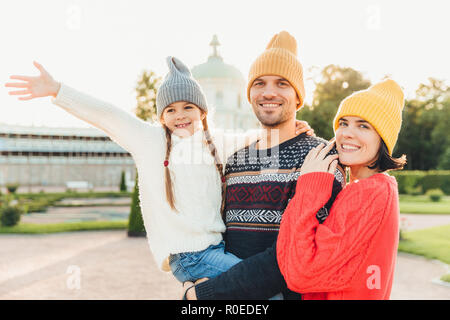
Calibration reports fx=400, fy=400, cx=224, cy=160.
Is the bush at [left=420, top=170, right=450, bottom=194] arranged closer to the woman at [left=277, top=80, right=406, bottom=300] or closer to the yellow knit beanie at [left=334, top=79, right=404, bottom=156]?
the yellow knit beanie at [left=334, top=79, right=404, bottom=156]

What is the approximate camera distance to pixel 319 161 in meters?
1.81

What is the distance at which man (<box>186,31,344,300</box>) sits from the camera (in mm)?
1779

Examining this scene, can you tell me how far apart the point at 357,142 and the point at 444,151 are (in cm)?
3529

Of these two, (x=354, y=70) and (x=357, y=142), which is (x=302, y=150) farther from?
(x=354, y=70)

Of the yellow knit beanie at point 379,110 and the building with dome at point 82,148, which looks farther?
the building with dome at point 82,148

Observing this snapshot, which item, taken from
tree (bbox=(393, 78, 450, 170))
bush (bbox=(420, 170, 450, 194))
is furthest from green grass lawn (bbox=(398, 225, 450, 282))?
tree (bbox=(393, 78, 450, 170))

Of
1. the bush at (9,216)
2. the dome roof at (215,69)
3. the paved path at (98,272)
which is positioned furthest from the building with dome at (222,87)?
the paved path at (98,272)

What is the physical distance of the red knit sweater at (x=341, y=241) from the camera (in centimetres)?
165

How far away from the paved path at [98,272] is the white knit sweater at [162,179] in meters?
2.81

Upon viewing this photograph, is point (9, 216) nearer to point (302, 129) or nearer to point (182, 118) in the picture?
point (182, 118)

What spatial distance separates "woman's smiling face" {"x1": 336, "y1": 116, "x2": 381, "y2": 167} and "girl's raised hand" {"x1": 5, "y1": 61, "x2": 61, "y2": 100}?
4.76 feet

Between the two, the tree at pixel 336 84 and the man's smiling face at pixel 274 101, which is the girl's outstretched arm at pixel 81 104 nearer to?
the man's smiling face at pixel 274 101

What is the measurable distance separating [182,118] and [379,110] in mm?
1016

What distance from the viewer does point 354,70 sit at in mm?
25141
